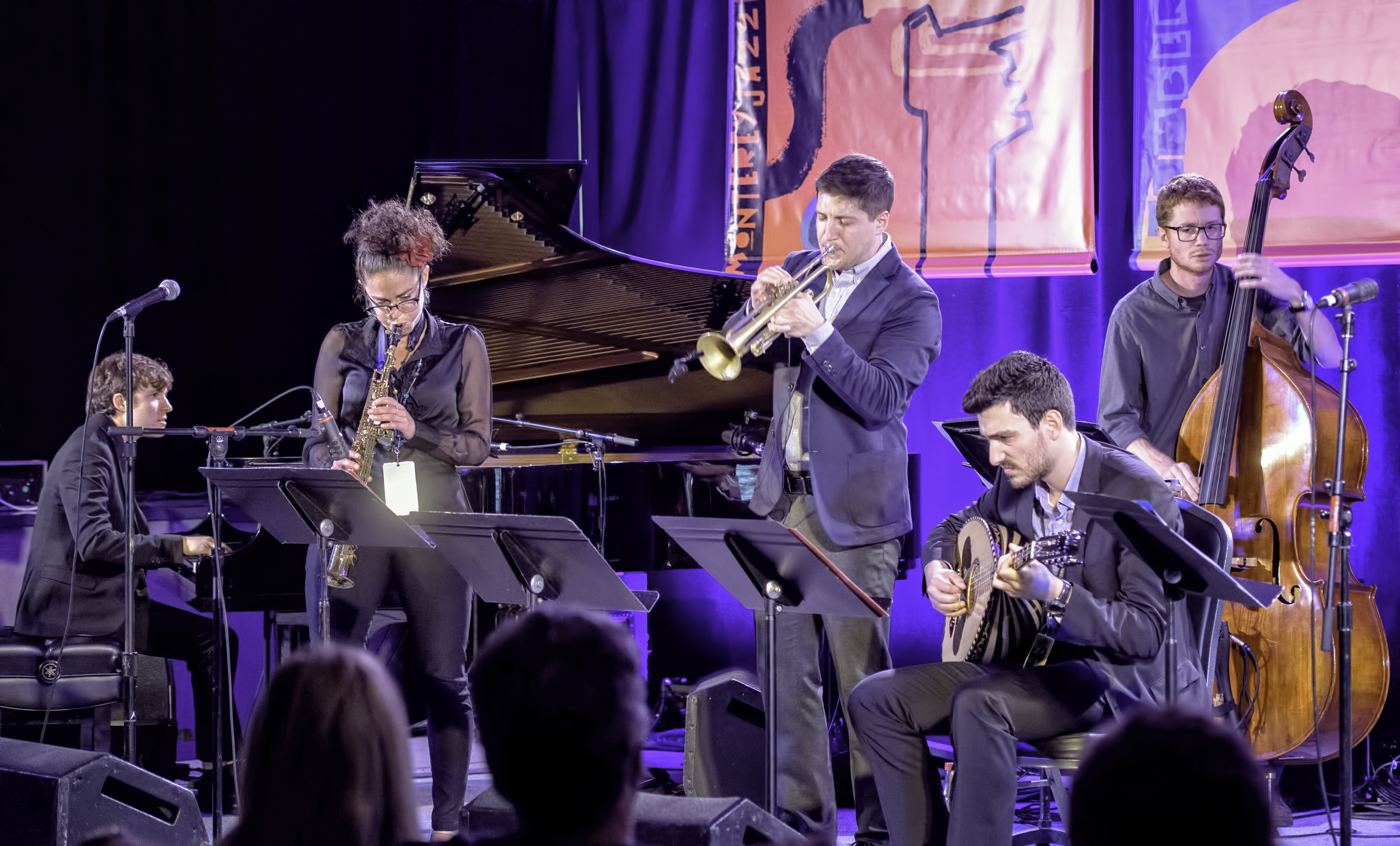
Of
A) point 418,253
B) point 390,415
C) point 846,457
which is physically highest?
point 418,253

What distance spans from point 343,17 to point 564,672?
628 centimetres

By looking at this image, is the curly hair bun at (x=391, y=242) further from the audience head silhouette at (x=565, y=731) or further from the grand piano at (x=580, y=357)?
the audience head silhouette at (x=565, y=731)

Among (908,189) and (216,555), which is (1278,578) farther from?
(216,555)

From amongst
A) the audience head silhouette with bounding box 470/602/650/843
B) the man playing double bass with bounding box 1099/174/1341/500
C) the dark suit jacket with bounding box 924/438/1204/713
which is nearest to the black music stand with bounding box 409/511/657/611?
the dark suit jacket with bounding box 924/438/1204/713

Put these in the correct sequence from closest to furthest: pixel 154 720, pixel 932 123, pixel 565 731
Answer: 1. pixel 565 731
2. pixel 154 720
3. pixel 932 123

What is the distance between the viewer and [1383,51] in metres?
5.63

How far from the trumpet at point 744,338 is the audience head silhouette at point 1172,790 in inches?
93.9

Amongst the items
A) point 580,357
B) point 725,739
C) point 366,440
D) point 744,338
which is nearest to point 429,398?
point 366,440

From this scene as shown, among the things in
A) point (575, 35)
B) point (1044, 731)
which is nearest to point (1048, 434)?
point (1044, 731)

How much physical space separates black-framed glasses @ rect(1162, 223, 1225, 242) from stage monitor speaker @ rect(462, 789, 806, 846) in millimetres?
2550

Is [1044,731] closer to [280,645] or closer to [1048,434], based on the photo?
[1048,434]

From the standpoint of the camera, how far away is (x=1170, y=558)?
2814 millimetres

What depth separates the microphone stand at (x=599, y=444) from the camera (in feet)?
17.1

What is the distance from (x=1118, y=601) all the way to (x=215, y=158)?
5461 mm
